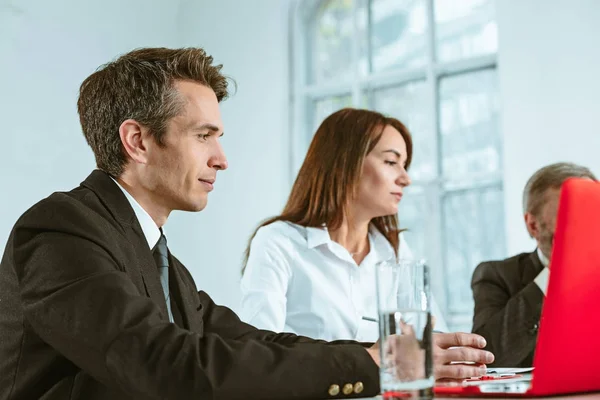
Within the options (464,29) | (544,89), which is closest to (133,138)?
(544,89)

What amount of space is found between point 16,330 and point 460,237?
4.09 meters

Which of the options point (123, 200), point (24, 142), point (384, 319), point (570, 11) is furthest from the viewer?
point (24, 142)

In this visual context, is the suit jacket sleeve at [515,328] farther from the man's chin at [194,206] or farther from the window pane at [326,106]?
the window pane at [326,106]

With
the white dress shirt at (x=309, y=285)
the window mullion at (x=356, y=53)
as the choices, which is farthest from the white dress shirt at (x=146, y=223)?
the window mullion at (x=356, y=53)

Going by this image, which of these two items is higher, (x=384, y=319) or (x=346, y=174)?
(x=346, y=174)

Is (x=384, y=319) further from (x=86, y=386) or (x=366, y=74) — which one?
(x=366, y=74)

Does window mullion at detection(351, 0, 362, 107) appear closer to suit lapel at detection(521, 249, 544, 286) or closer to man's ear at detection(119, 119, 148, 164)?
suit lapel at detection(521, 249, 544, 286)

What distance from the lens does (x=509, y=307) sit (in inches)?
98.1

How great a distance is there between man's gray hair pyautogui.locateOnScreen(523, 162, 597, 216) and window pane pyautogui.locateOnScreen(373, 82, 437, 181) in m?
2.42

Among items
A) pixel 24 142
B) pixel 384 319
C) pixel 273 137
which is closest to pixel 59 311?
pixel 384 319

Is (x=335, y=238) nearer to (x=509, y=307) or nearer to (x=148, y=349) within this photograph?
(x=509, y=307)

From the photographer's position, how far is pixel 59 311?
4.00ft

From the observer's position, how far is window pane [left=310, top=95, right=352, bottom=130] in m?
5.81

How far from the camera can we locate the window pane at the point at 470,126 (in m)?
5.08
